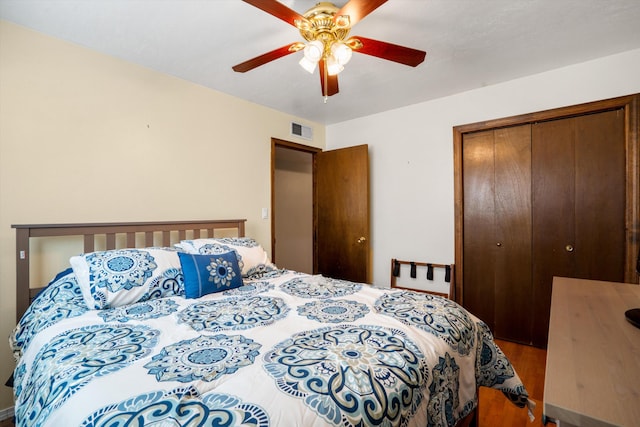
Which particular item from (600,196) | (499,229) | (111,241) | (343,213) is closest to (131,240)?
(111,241)

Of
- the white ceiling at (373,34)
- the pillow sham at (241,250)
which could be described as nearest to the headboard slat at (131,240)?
the pillow sham at (241,250)

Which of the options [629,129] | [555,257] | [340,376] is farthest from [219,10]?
[555,257]

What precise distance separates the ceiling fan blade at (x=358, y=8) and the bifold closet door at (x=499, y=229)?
199 cm

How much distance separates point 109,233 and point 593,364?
2504mm

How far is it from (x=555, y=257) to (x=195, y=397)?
2.88 m

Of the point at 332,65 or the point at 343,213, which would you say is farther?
the point at 343,213

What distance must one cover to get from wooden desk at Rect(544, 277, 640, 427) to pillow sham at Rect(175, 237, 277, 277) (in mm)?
1804

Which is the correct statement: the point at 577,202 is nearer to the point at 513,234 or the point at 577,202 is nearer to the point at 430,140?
the point at 513,234

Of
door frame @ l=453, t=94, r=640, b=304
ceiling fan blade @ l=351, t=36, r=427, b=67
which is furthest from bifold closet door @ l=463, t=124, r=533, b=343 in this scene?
ceiling fan blade @ l=351, t=36, r=427, b=67

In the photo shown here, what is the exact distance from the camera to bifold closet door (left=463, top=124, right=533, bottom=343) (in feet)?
8.45

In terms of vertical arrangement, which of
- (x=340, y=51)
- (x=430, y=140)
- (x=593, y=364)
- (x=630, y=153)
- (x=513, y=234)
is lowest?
(x=593, y=364)

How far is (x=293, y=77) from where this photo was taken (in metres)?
2.47

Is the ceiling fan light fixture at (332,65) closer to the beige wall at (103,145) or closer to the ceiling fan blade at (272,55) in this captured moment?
the ceiling fan blade at (272,55)

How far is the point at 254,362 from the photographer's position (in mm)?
936
